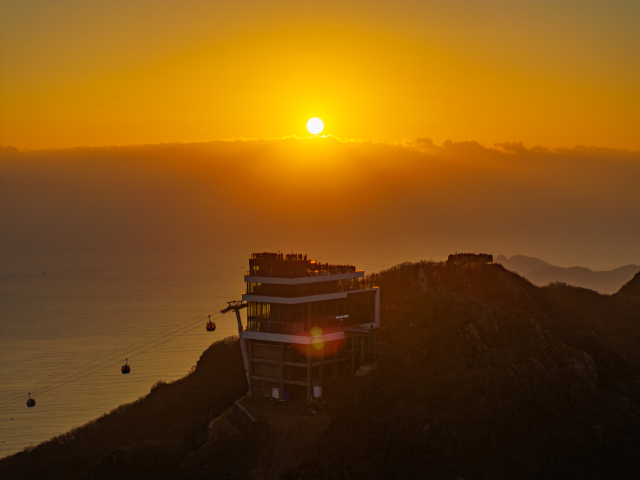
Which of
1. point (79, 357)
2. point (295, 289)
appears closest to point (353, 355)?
point (295, 289)

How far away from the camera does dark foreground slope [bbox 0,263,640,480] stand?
60.3 m

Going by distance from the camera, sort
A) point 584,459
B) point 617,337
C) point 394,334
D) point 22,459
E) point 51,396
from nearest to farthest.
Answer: point 584,459 < point 394,334 < point 22,459 < point 617,337 < point 51,396

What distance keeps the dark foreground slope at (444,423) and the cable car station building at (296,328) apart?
2.74m

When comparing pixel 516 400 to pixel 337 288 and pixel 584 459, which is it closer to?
pixel 584 459

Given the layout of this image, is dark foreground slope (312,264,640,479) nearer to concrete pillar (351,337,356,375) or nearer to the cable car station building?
concrete pillar (351,337,356,375)

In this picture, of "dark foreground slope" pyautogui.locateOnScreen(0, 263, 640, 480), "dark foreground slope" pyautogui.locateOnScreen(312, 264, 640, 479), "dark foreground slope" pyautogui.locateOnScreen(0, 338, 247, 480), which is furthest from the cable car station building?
"dark foreground slope" pyautogui.locateOnScreen(0, 338, 247, 480)

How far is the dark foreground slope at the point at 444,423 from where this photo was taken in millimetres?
60312

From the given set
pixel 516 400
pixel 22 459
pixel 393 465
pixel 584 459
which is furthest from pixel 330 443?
pixel 22 459

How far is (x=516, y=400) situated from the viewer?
62656 millimetres

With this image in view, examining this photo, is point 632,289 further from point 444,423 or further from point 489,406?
point 444,423

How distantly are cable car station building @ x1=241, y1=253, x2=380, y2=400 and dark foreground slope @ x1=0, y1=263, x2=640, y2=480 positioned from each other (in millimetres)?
2740

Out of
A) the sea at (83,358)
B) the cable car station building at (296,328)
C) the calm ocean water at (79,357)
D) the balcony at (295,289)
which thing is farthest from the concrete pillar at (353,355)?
the calm ocean water at (79,357)

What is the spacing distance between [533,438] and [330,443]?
16.6 meters

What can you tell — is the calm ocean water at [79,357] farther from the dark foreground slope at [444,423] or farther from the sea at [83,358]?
the dark foreground slope at [444,423]
